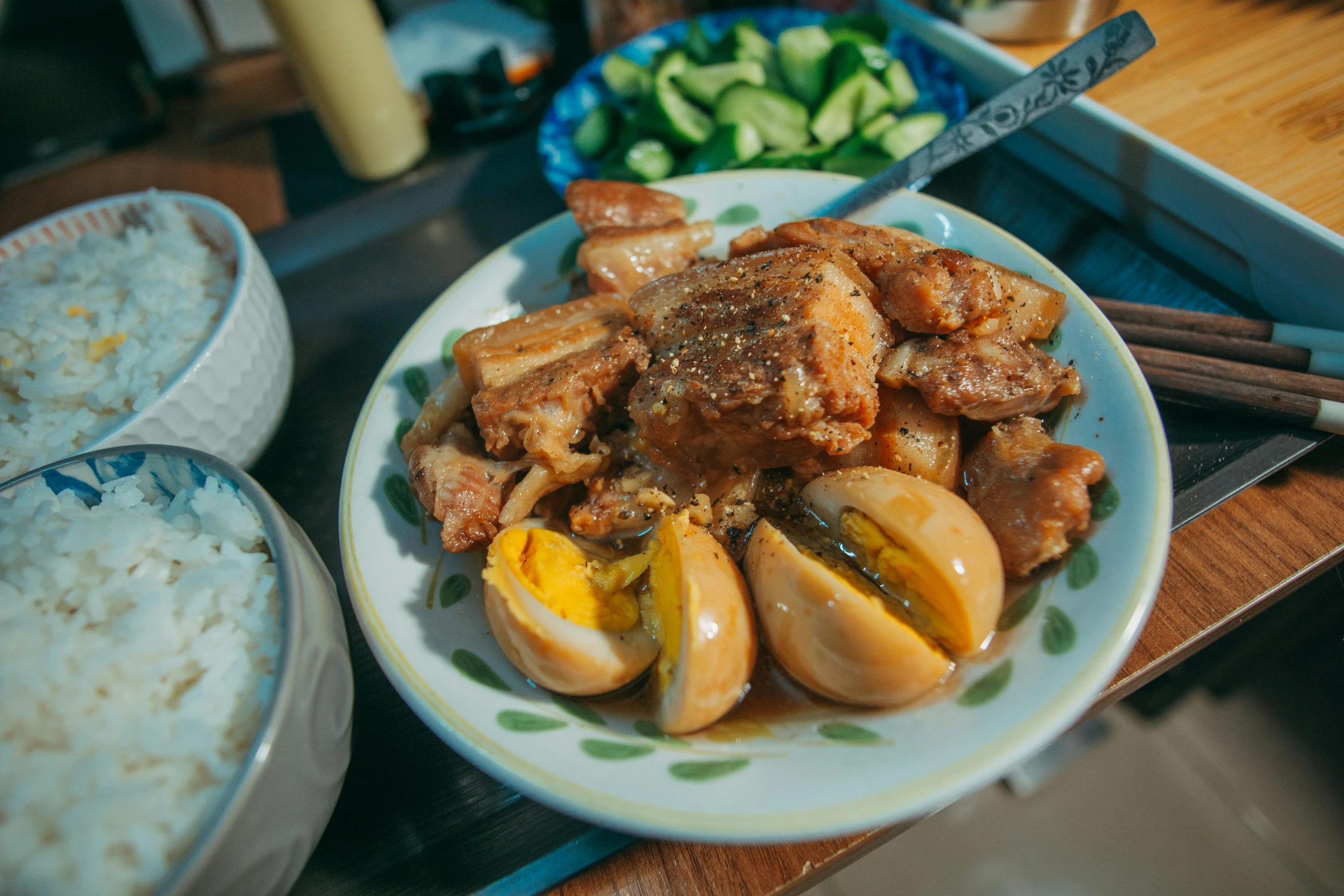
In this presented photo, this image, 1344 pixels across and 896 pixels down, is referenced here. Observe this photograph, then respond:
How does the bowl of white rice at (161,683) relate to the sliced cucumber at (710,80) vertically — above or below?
below

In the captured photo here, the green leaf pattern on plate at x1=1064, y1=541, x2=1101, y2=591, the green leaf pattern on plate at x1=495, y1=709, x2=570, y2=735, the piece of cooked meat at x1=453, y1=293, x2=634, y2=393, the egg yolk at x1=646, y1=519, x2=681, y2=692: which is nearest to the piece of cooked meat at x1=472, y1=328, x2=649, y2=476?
the piece of cooked meat at x1=453, y1=293, x2=634, y2=393

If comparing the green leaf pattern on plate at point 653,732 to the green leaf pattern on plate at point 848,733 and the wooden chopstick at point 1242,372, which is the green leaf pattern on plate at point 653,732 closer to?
the green leaf pattern on plate at point 848,733

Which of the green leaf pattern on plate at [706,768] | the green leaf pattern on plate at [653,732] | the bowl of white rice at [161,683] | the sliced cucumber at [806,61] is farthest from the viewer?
the sliced cucumber at [806,61]

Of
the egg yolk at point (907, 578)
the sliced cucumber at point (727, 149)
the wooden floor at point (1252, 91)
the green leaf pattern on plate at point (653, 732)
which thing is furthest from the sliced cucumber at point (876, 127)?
the green leaf pattern on plate at point (653, 732)

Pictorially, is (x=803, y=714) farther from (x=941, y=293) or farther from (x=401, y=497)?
(x=401, y=497)

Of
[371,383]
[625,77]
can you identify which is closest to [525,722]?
[371,383]

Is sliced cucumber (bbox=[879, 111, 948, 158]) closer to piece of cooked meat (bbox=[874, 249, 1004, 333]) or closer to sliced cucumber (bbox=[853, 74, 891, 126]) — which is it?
sliced cucumber (bbox=[853, 74, 891, 126])

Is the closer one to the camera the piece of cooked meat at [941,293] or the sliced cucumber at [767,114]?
the piece of cooked meat at [941,293]
